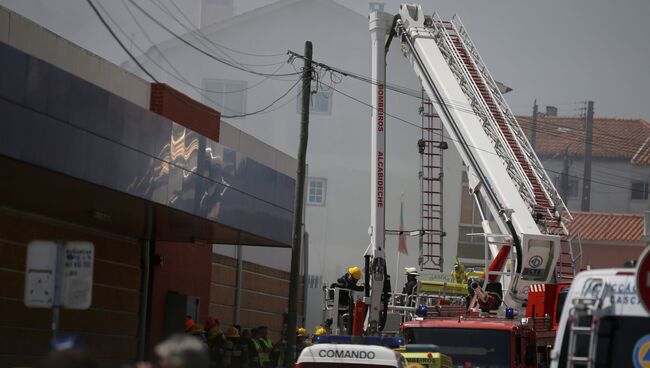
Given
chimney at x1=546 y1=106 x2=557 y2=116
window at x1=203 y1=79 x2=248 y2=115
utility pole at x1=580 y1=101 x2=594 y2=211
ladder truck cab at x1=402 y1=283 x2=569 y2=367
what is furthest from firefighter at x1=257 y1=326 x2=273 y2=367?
chimney at x1=546 y1=106 x2=557 y2=116

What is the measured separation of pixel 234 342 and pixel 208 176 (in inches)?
215

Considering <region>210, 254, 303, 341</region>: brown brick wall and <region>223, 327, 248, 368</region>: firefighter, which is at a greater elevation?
<region>210, 254, 303, 341</region>: brown brick wall

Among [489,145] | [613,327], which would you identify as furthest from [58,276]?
[489,145]

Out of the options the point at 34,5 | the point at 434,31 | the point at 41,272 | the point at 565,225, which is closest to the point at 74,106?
the point at 41,272

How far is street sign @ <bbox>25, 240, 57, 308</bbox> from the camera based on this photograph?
11.3 meters

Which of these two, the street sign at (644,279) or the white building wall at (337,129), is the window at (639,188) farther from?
the street sign at (644,279)

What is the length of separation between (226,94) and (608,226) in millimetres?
26270

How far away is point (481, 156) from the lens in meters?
26.2

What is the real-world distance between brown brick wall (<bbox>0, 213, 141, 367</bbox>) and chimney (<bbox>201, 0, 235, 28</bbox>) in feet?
148

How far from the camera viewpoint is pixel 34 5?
3766 centimetres

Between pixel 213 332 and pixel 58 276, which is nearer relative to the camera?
pixel 58 276

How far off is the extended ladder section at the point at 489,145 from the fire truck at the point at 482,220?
0.08ft

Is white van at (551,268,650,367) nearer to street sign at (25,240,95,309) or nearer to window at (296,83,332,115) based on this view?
street sign at (25,240,95,309)

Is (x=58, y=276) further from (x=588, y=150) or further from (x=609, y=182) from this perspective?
(x=609, y=182)
